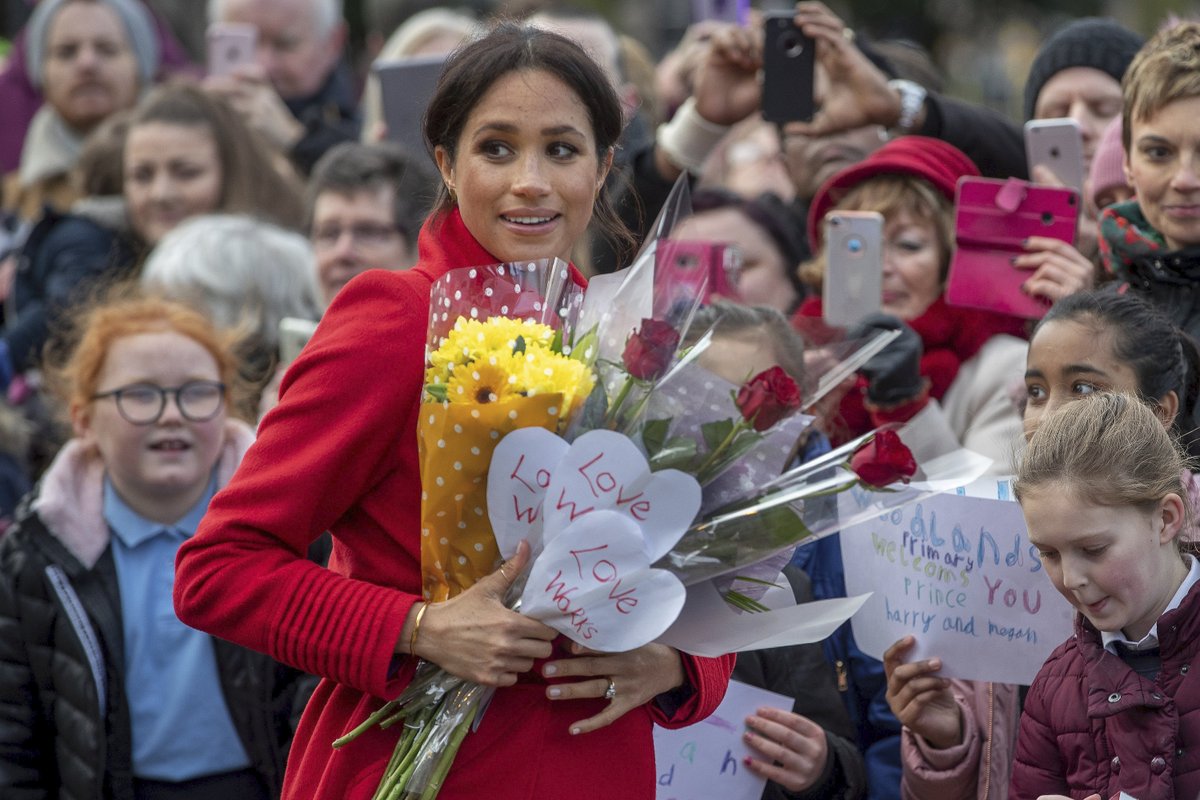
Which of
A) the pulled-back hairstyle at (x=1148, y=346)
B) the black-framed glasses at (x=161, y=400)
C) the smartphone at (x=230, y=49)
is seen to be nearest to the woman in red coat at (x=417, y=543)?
the pulled-back hairstyle at (x=1148, y=346)

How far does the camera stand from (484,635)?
8.22ft

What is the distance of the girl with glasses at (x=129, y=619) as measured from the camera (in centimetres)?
405

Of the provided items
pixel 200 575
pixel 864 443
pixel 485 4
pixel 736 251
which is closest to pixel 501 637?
pixel 200 575

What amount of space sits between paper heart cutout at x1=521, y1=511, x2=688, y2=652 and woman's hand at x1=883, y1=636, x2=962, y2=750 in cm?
90

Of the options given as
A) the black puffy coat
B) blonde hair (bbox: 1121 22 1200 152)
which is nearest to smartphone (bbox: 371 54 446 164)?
the black puffy coat

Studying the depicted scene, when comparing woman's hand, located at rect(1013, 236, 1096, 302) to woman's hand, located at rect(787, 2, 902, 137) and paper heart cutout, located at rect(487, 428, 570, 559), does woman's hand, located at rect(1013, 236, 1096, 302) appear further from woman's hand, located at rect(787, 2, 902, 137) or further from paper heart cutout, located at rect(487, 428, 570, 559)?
paper heart cutout, located at rect(487, 428, 570, 559)

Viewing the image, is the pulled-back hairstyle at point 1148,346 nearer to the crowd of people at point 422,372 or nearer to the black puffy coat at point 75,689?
the crowd of people at point 422,372

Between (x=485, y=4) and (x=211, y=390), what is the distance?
7.14 metres

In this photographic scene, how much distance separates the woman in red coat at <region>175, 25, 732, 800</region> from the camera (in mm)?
2549

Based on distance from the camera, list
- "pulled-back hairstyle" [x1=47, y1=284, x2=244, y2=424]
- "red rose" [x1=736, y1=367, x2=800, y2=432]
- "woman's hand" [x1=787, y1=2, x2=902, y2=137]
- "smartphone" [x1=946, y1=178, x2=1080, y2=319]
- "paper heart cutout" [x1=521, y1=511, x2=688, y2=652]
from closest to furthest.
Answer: "paper heart cutout" [x1=521, y1=511, x2=688, y2=652] < "red rose" [x1=736, y1=367, x2=800, y2=432] < "smartphone" [x1=946, y1=178, x2=1080, y2=319] < "pulled-back hairstyle" [x1=47, y1=284, x2=244, y2=424] < "woman's hand" [x1=787, y1=2, x2=902, y2=137]

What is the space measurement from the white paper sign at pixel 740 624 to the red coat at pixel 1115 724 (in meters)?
0.48

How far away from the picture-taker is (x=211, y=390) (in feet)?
14.4

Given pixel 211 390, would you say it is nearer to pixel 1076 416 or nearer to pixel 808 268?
pixel 808 268

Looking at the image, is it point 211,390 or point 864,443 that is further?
point 211,390
